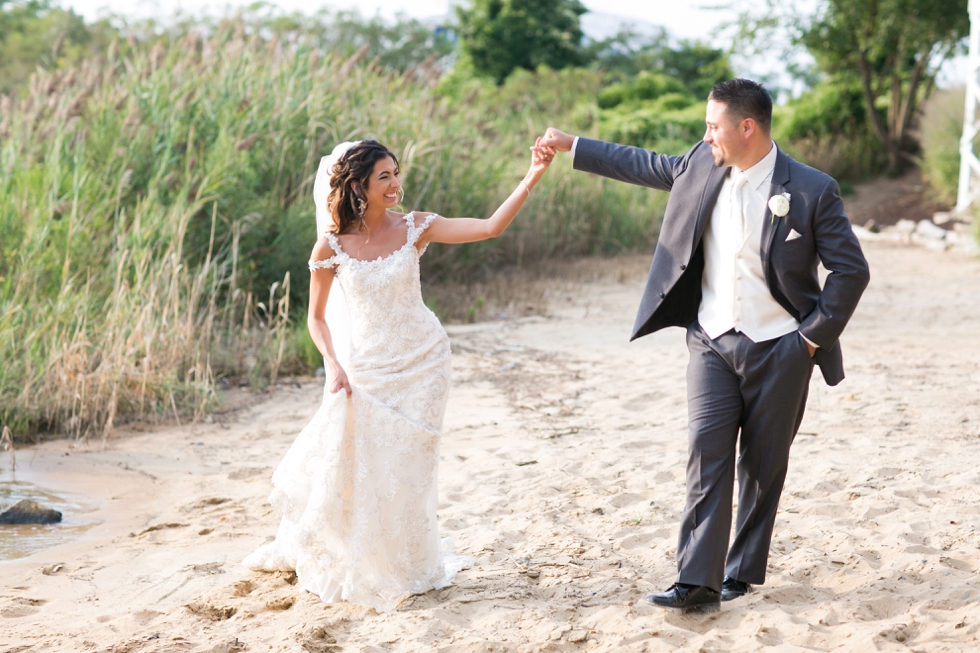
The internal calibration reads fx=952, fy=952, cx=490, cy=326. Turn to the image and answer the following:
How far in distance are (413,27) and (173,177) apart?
32334 millimetres

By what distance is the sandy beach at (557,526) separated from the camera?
3541mm

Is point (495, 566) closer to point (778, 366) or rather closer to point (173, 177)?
point (778, 366)

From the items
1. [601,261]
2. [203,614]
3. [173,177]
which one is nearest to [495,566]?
[203,614]

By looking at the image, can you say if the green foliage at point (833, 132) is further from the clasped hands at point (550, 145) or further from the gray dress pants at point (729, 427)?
the gray dress pants at point (729, 427)

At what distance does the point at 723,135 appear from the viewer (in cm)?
339

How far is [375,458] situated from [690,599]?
52.4 inches

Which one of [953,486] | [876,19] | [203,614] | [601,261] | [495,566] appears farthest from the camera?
[876,19]

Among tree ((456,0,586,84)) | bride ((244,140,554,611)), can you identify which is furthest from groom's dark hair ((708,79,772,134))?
tree ((456,0,586,84))

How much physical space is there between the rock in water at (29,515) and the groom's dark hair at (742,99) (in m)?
4.05

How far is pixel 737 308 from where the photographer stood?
3.46 metres

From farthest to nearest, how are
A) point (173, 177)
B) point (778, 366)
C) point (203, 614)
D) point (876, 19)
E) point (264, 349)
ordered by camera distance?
1. point (876, 19)
2. point (173, 177)
3. point (264, 349)
4. point (203, 614)
5. point (778, 366)

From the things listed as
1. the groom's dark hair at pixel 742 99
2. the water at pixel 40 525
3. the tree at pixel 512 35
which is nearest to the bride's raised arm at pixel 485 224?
the groom's dark hair at pixel 742 99

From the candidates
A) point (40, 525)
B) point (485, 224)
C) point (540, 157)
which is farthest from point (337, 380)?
point (40, 525)

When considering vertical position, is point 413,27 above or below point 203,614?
above
